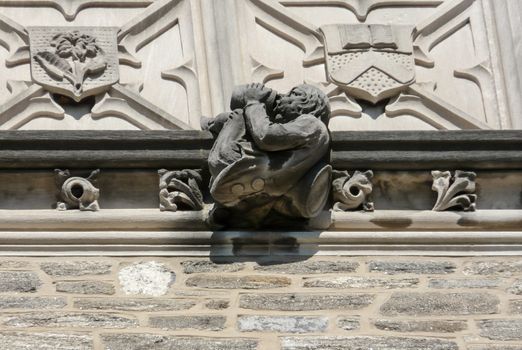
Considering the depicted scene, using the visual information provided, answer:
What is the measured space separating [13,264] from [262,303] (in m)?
0.84

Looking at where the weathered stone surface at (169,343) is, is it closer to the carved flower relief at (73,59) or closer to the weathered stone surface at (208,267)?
the weathered stone surface at (208,267)

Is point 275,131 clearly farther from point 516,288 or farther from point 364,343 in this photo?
point 516,288

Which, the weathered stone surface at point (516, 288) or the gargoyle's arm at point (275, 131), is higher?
→ the gargoyle's arm at point (275, 131)

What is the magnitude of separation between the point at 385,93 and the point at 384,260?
2.85ft

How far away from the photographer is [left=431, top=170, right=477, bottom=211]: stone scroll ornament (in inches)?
290

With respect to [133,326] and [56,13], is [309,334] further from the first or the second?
[56,13]

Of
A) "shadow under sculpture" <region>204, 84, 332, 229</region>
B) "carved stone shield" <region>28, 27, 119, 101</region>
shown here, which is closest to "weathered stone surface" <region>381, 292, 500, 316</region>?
"shadow under sculpture" <region>204, 84, 332, 229</region>

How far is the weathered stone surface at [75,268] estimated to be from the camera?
7.09 metres

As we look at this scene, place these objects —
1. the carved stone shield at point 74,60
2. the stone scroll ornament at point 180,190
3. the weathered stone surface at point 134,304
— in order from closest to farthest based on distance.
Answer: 1. the weathered stone surface at point 134,304
2. the stone scroll ornament at point 180,190
3. the carved stone shield at point 74,60

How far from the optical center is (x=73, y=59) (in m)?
7.83

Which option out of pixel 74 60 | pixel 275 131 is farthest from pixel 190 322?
pixel 74 60

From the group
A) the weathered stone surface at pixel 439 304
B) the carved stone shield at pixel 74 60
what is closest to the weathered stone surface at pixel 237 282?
the weathered stone surface at pixel 439 304

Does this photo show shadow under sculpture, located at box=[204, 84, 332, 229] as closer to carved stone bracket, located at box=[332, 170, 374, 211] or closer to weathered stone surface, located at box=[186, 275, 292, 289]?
carved stone bracket, located at box=[332, 170, 374, 211]

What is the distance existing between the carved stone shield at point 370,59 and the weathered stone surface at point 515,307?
1141 millimetres
